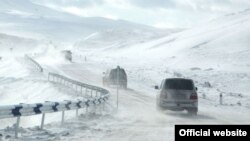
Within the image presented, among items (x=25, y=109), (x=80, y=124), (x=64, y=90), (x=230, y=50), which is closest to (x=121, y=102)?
(x=64, y=90)

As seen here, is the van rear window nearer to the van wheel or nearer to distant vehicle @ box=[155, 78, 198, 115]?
distant vehicle @ box=[155, 78, 198, 115]

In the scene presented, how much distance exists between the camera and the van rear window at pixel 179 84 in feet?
80.8

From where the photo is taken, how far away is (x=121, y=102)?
106 feet

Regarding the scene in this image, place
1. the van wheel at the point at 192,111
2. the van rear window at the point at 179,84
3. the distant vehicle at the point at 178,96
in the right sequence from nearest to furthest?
the distant vehicle at the point at 178,96 → the van wheel at the point at 192,111 → the van rear window at the point at 179,84

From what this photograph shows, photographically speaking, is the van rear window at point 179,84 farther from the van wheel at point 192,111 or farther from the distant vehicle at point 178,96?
the van wheel at point 192,111

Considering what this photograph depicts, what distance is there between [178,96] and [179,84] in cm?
78

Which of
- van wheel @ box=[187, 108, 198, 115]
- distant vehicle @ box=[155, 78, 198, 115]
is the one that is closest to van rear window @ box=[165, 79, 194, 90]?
distant vehicle @ box=[155, 78, 198, 115]

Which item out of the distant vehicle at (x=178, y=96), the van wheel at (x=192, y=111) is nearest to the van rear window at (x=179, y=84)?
the distant vehicle at (x=178, y=96)

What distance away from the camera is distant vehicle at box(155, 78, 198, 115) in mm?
24172

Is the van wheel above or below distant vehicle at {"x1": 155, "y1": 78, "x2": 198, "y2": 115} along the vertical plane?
below

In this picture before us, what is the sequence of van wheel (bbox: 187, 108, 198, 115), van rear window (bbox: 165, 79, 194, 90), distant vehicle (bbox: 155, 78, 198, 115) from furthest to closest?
van rear window (bbox: 165, 79, 194, 90) < van wheel (bbox: 187, 108, 198, 115) < distant vehicle (bbox: 155, 78, 198, 115)

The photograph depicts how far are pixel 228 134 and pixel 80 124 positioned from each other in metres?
8.51

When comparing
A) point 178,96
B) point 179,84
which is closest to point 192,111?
point 178,96

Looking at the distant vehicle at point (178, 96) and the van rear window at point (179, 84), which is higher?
the van rear window at point (179, 84)
